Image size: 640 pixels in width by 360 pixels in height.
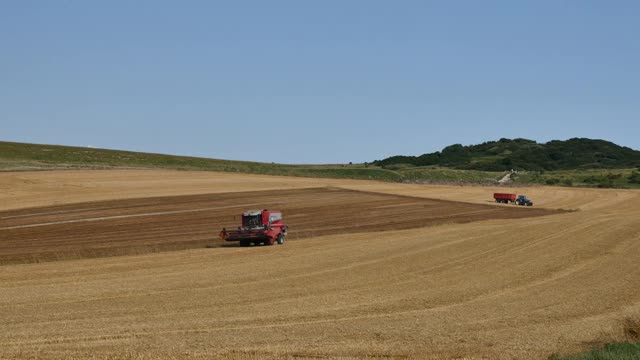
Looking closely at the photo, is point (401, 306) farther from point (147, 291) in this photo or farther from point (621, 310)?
point (147, 291)

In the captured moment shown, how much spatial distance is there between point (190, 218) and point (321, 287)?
31.0 m

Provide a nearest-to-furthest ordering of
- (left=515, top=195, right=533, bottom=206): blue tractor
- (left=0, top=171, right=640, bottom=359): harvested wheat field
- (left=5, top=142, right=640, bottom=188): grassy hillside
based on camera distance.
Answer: (left=0, top=171, right=640, bottom=359): harvested wheat field, (left=515, top=195, right=533, bottom=206): blue tractor, (left=5, top=142, right=640, bottom=188): grassy hillside

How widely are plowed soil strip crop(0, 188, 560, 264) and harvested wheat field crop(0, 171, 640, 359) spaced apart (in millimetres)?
281

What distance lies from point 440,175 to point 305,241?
8352cm

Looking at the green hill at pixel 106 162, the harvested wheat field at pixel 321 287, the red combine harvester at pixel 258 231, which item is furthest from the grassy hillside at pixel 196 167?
the red combine harvester at pixel 258 231

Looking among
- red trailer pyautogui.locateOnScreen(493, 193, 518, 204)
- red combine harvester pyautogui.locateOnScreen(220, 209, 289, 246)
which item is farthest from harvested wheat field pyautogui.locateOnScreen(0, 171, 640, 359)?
red trailer pyautogui.locateOnScreen(493, 193, 518, 204)

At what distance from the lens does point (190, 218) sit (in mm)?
57594

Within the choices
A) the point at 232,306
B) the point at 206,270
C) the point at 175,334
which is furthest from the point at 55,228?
the point at 175,334

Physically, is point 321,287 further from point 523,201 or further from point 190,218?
point 523,201

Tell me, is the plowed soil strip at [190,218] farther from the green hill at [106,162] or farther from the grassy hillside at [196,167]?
the grassy hillside at [196,167]

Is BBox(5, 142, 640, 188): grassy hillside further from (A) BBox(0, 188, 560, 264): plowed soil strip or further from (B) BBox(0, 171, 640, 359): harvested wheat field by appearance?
(B) BBox(0, 171, 640, 359): harvested wheat field

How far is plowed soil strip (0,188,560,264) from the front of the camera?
140 feet

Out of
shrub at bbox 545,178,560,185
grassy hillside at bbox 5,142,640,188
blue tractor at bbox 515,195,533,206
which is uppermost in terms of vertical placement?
grassy hillside at bbox 5,142,640,188

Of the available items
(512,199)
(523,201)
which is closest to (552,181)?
(512,199)
